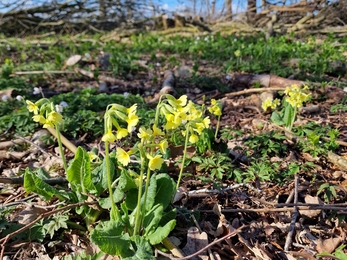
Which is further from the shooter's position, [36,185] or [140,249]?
[36,185]

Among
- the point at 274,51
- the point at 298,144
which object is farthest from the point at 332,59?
the point at 298,144

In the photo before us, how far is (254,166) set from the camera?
7.86 ft

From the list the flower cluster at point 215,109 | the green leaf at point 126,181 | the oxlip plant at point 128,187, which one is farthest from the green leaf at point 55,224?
the flower cluster at point 215,109

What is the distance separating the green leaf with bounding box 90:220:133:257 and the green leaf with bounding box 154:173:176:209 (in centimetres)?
24

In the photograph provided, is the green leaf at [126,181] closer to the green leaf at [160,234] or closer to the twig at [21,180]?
the green leaf at [160,234]

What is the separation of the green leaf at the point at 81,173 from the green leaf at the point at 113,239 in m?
0.28

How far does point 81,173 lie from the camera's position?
1.72m

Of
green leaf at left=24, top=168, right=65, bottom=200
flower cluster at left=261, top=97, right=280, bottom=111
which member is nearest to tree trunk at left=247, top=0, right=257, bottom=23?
flower cluster at left=261, top=97, right=280, bottom=111

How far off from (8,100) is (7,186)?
6.75 ft

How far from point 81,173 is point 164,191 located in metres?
0.47

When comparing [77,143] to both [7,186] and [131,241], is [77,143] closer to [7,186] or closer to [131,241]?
[7,186]

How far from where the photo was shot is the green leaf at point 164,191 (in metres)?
1.65

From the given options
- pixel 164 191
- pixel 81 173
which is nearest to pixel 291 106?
pixel 164 191

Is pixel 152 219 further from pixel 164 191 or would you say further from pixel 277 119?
pixel 277 119
